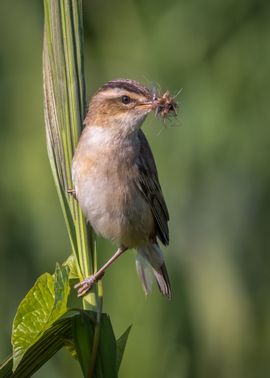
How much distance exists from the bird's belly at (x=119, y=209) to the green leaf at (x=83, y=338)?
1081 millimetres

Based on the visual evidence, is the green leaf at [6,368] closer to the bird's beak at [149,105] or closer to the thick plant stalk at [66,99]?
the thick plant stalk at [66,99]

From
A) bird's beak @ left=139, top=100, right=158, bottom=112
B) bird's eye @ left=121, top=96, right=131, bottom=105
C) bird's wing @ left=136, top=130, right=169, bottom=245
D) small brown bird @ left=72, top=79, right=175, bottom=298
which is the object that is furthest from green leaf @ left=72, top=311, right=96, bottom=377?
bird's wing @ left=136, top=130, right=169, bottom=245

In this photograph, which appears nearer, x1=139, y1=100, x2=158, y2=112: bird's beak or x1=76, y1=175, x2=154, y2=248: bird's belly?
x1=139, y1=100, x2=158, y2=112: bird's beak

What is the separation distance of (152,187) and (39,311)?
190 centimetres

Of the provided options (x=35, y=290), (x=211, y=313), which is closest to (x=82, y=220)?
(x=35, y=290)

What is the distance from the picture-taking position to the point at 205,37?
4.18m

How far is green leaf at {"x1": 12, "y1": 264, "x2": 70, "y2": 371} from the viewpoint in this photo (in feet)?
5.47

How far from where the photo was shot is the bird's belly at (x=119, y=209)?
3.11 meters

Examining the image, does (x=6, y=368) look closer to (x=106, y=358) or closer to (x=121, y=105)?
(x=106, y=358)

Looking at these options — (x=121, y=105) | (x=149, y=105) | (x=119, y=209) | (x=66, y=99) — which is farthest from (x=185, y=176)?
(x=66, y=99)

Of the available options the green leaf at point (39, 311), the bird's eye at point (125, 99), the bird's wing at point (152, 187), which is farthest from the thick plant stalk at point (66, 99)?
the bird's wing at point (152, 187)

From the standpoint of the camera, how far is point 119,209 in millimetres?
3393

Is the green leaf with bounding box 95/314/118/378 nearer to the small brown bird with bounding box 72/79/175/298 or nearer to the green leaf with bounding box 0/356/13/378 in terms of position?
the green leaf with bounding box 0/356/13/378

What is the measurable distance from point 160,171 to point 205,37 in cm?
80
